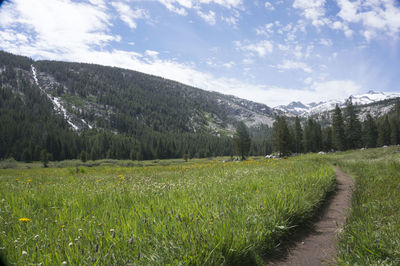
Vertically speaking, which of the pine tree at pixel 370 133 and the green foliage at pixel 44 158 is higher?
the pine tree at pixel 370 133

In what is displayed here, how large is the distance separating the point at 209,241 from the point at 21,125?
191038mm

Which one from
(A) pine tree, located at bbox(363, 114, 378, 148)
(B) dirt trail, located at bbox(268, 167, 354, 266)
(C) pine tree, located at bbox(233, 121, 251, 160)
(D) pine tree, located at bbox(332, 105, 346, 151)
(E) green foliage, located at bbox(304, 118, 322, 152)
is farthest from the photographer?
(E) green foliage, located at bbox(304, 118, 322, 152)

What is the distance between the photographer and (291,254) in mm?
3236

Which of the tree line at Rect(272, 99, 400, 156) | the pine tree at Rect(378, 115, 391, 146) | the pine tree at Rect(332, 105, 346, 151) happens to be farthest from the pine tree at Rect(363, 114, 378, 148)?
the pine tree at Rect(332, 105, 346, 151)

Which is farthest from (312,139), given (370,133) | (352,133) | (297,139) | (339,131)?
(370,133)

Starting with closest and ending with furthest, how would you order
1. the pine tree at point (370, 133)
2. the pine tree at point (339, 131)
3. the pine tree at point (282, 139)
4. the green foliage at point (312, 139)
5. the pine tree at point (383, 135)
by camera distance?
the pine tree at point (282, 139), the pine tree at point (339, 131), the pine tree at point (383, 135), the pine tree at point (370, 133), the green foliage at point (312, 139)

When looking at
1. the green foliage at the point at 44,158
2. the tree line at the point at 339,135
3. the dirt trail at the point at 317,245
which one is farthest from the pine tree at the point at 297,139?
the green foliage at the point at 44,158

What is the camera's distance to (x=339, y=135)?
243 ft

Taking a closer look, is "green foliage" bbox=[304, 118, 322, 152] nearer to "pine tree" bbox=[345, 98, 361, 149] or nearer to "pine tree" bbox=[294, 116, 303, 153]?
"pine tree" bbox=[294, 116, 303, 153]

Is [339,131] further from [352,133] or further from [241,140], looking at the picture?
[241,140]

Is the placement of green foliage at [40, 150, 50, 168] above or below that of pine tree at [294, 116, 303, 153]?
below

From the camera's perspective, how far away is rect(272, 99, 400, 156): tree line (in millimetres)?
71650

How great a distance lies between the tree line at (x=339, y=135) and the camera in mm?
71650

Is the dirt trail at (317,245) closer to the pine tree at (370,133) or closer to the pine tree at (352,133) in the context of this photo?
the pine tree at (352,133)
